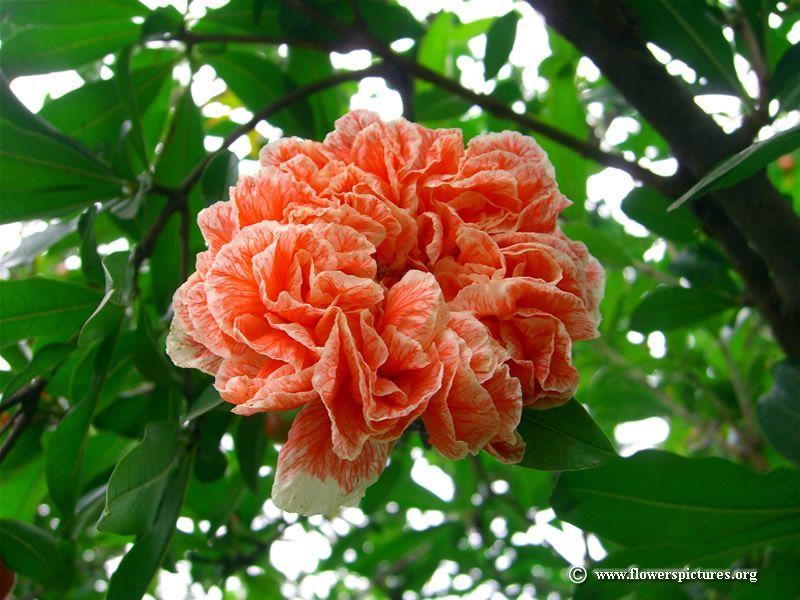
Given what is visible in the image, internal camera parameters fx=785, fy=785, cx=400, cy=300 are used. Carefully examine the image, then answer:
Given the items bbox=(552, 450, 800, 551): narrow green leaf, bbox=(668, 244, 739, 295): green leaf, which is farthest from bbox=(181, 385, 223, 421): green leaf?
bbox=(668, 244, 739, 295): green leaf

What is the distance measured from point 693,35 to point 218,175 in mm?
760

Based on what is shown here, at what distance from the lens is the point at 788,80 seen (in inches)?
43.9

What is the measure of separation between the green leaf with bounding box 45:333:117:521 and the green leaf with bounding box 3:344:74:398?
0.05 m

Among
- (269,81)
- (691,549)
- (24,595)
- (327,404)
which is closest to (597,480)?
(691,549)

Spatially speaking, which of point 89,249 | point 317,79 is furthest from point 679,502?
point 317,79

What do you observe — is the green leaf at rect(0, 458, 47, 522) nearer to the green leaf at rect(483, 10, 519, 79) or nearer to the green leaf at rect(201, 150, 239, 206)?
the green leaf at rect(201, 150, 239, 206)

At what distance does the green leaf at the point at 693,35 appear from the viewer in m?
1.21

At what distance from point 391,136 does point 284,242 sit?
0.22 metres

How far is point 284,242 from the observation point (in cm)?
73

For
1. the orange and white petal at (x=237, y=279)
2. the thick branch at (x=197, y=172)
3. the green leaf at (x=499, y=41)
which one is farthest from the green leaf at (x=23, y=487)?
the green leaf at (x=499, y=41)

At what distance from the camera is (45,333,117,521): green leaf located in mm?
1041

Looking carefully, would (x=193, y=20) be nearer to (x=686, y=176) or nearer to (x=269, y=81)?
(x=269, y=81)
